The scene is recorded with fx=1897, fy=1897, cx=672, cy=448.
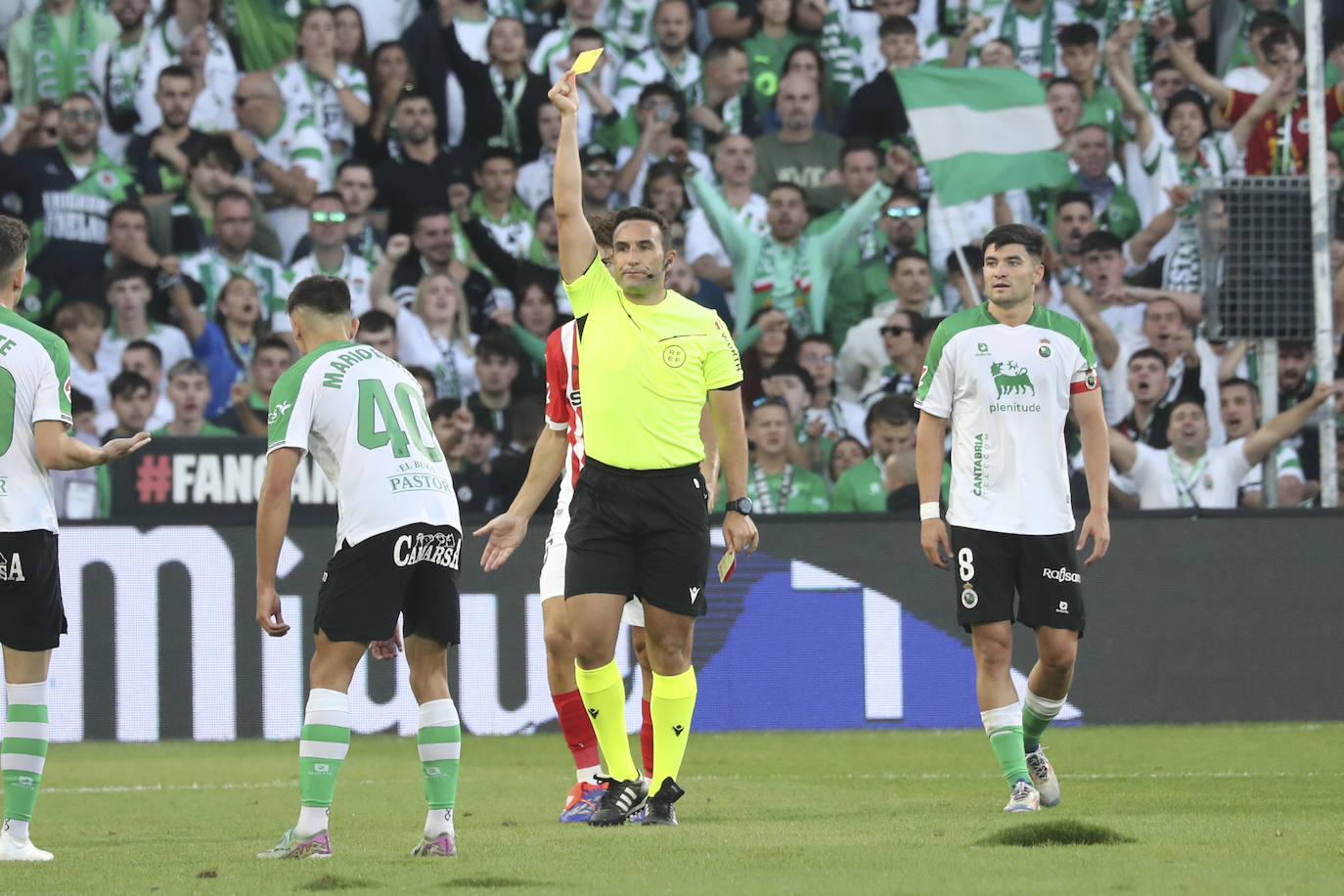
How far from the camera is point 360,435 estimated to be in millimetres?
6410

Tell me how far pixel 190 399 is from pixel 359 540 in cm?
825

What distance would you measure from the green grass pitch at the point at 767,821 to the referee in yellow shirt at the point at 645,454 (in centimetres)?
69

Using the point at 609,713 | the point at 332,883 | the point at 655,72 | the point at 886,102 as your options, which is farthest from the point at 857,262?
the point at 332,883

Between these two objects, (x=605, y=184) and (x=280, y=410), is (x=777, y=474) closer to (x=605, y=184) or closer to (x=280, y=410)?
(x=605, y=184)

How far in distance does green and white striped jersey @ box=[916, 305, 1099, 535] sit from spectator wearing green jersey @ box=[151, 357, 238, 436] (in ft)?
25.4

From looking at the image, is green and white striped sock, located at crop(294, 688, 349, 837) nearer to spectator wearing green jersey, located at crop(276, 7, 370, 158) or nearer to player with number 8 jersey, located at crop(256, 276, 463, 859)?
player with number 8 jersey, located at crop(256, 276, 463, 859)

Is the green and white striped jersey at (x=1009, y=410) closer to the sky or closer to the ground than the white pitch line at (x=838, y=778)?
closer to the sky

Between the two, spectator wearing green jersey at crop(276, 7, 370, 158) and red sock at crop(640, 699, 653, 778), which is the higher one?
A: spectator wearing green jersey at crop(276, 7, 370, 158)

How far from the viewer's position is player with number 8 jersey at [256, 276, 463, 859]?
20.7 feet

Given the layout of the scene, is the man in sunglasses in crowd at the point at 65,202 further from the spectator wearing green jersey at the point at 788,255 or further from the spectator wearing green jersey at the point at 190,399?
the spectator wearing green jersey at the point at 788,255

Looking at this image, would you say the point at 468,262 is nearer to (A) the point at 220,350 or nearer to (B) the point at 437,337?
(B) the point at 437,337

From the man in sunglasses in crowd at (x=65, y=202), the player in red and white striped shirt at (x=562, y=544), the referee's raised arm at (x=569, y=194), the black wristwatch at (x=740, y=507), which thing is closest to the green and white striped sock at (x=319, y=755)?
the player in red and white striped shirt at (x=562, y=544)

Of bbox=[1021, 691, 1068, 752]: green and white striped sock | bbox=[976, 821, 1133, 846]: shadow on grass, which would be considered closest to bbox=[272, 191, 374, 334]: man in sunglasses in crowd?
bbox=[1021, 691, 1068, 752]: green and white striped sock

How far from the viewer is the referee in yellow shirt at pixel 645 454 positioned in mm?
7293
